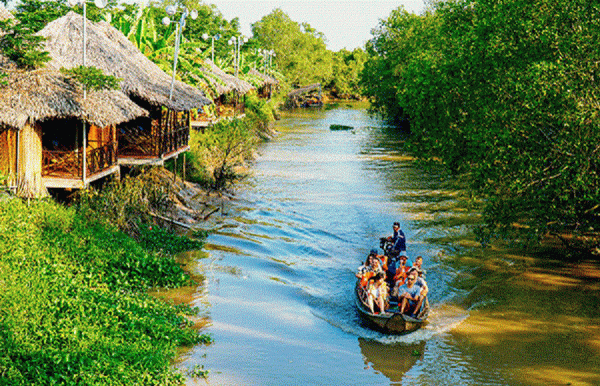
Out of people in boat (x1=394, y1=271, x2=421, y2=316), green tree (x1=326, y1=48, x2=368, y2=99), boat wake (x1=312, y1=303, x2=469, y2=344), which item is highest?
green tree (x1=326, y1=48, x2=368, y2=99)

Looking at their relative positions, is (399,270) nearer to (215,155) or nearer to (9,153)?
(9,153)

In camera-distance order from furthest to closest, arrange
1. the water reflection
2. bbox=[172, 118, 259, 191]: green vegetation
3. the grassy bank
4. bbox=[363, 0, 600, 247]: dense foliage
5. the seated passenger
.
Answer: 1. bbox=[172, 118, 259, 191]: green vegetation
2. the seated passenger
3. bbox=[363, 0, 600, 247]: dense foliage
4. the water reflection
5. the grassy bank

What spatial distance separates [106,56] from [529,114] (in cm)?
1079

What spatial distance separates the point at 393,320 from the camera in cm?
1172

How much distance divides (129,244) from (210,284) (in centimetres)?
199

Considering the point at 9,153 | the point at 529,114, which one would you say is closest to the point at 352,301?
the point at 529,114

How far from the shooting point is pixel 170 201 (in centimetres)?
1831

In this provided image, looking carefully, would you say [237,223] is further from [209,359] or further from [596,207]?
[596,207]

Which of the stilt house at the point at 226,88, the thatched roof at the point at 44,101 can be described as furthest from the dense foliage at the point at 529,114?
the stilt house at the point at 226,88

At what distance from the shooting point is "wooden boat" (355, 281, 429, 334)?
38.3 ft

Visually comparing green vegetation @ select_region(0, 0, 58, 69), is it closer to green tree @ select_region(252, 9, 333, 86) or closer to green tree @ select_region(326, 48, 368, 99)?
green tree @ select_region(252, 9, 333, 86)

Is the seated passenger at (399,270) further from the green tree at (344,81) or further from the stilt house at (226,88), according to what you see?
the green tree at (344,81)

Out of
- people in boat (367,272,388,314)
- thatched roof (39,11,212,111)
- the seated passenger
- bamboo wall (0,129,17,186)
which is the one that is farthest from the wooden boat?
thatched roof (39,11,212,111)

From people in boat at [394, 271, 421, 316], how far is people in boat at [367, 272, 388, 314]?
335 millimetres
